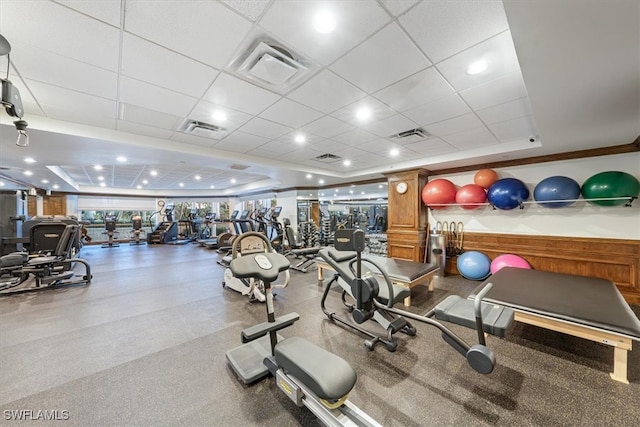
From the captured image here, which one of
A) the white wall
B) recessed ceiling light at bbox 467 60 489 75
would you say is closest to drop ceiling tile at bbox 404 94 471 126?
recessed ceiling light at bbox 467 60 489 75

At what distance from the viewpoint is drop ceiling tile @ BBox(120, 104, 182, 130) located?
10.2ft

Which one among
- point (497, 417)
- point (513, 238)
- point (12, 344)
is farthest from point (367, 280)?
point (513, 238)

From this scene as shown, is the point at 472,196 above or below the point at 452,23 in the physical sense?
below

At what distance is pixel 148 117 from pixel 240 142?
1.50 metres

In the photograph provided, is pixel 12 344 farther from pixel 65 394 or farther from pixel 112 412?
pixel 112 412

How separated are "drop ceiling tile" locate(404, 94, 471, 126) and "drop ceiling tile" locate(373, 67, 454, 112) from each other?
0.12m

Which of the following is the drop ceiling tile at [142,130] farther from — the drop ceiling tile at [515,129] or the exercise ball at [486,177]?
the exercise ball at [486,177]

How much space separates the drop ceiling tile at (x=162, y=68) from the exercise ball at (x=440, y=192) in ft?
16.4

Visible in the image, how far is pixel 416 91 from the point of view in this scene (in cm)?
271

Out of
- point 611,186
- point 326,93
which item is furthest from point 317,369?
point 611,186

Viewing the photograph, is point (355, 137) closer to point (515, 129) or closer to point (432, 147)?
point (432, 147)

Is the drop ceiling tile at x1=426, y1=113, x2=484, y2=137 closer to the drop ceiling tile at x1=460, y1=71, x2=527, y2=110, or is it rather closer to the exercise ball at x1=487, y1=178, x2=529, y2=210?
the drop ceiling tile at x1=460, y1=71, x2=527, y2=110

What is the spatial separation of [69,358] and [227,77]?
326 centimetres

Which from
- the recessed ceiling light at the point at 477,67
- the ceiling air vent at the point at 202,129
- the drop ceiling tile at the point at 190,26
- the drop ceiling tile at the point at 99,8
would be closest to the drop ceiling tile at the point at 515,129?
the recessed ceiling light at the point at 477,67
